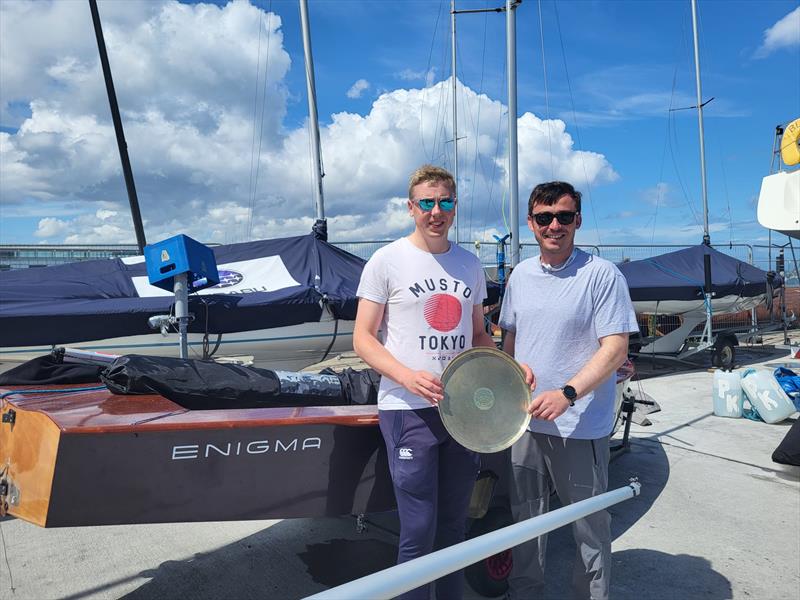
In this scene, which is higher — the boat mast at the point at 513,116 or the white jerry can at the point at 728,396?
the boat mast at the point at 513,116

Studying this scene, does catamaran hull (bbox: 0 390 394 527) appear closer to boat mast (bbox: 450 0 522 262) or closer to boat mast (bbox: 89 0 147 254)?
boat mast (bbox: 450 0 522 262)

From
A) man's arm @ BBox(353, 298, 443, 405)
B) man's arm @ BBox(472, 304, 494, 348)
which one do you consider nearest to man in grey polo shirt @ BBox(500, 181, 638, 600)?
man's arm @ BBox(472, 304, 494, 348)

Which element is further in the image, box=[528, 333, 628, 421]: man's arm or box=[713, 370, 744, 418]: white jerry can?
box=[713, 370, 744, 418]: white jerry can

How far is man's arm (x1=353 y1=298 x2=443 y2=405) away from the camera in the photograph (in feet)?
6.49

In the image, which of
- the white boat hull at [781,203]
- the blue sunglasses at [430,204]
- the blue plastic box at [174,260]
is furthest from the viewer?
the blue plastic box at [174,260]

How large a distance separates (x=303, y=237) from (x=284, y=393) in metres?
4.88

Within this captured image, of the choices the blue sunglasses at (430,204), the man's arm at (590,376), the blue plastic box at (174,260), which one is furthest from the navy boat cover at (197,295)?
the man's arm at (590,376)

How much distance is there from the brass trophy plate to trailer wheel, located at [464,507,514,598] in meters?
1.11

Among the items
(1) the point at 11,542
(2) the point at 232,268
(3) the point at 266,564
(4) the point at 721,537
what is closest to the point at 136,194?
(2) the point at 232,268

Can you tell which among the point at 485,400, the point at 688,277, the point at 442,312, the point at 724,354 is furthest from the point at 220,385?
the point at 724,354

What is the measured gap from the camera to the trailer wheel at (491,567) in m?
2.98

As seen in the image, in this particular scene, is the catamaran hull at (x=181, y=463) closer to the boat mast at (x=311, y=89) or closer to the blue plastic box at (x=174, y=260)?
the blue plastic box at (x=174, y=260)

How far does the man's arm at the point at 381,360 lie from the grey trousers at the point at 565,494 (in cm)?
69

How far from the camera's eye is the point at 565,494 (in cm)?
241
